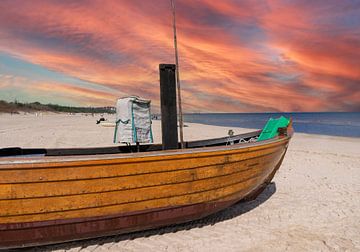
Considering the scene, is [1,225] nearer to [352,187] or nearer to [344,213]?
[344,213]

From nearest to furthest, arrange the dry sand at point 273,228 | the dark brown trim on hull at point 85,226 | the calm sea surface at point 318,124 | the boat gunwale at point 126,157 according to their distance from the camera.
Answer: the boat gunwale at point 126,157 < the dark brown trim on hull at point 85,226 < the dry sand at point 273,228 < the calm sea surface at point 318,124

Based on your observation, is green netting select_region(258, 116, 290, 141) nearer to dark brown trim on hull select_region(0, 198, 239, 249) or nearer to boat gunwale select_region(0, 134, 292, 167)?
boat gunwale select_region(0, 134, 292, 167)

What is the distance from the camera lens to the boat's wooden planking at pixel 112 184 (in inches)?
147

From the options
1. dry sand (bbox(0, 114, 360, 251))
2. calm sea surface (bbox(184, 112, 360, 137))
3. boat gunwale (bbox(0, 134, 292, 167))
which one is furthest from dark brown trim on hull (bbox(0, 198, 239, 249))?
calm sea surface (bbox(184, 112, 360, 137))

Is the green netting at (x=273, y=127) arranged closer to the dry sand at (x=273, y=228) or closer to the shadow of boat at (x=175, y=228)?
the dry sand at (x=273, y=228)

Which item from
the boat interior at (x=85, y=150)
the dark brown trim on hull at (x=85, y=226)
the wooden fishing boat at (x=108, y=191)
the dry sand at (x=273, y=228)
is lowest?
the dry sand at (x=273, y=228)

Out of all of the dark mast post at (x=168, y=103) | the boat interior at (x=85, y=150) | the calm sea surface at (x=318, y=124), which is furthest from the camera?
the calm sea surface at (x=318, y=124)

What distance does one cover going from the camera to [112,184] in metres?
4.09

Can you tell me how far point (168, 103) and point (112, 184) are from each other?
1.86 meters

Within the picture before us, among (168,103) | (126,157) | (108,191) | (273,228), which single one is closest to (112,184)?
(108,191)

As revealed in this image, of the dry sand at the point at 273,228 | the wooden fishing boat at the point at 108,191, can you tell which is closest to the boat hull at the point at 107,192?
the wooden fishing boat at the point at 108,191

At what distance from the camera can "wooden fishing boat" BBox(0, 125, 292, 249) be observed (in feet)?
12.3

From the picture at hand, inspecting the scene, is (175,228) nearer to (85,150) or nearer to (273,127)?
(85,150)

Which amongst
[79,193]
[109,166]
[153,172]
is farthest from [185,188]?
[79,193]
